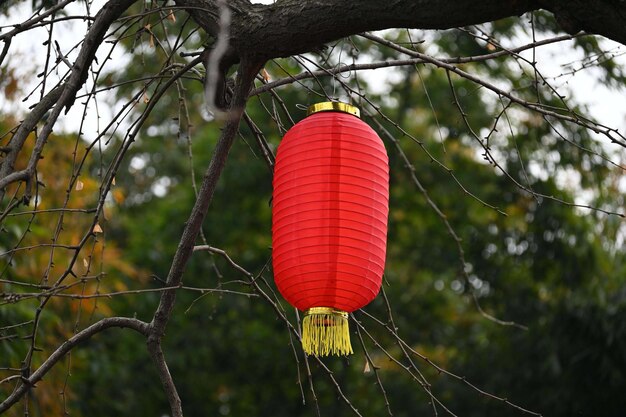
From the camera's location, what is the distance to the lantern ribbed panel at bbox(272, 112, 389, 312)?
6.09 ft

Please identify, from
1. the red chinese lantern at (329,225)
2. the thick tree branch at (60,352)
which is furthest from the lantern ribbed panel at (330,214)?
the thick tree branch at (60,352)

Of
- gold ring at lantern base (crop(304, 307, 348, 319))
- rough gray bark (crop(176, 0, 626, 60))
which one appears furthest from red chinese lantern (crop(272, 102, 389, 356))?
rough gray bark (crop(176, 0, 626, 60))

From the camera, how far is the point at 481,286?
6.54 meters

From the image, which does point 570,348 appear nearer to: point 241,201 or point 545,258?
point 545,258

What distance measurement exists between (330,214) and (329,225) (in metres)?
0.02

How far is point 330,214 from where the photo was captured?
187 cm

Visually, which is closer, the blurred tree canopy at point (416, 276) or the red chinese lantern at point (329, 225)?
the red chinese lantern at point (329, 225)

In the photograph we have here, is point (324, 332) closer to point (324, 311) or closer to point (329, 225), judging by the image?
point (324, 311)

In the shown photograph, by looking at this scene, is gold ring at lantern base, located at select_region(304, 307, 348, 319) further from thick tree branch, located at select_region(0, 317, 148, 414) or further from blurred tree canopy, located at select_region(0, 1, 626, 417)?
blurred tree canopy, located at select_region(0, 1, 626, 417)

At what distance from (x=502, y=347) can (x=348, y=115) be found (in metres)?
4.34

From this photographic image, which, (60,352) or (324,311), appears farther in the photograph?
(60,352)

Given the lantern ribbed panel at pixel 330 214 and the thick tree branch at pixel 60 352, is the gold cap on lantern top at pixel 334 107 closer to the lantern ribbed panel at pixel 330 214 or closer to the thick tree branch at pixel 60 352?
the lantern ribbed panel at pixel 330 214

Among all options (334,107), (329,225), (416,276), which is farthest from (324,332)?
(416,276)

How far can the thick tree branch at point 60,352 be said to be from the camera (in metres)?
1.97
